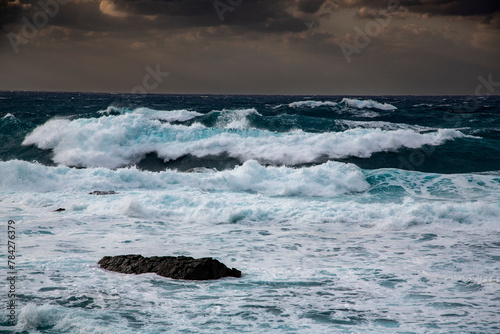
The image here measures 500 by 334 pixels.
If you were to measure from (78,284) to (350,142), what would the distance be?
18462mm

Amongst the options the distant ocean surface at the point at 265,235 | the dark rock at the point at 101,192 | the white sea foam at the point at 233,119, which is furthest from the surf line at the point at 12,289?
the white sea foam at the point at 233,119

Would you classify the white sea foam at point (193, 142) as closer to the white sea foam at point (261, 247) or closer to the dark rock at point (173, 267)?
the white sea foam at point (261, 247)

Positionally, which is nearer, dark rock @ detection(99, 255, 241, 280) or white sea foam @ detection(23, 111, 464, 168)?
dark rock @ detection(99, 255, 241, 280)

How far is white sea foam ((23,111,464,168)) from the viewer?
872 inches

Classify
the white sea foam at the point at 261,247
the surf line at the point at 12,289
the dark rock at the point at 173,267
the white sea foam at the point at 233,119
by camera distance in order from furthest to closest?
the white sea foam at the point at 233,119 < the dark rock at the point at 173,267 < the white sea foam at the point at 261,247 < the surf line at the point at 12,289

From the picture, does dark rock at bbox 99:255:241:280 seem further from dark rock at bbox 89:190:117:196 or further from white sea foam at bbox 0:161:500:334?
dark rock at bbox 89:190:117:196

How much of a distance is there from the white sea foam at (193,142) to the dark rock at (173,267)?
14.3 meters

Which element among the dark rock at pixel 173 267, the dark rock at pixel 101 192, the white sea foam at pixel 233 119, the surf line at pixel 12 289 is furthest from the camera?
the white sea foam at pixel 233 119

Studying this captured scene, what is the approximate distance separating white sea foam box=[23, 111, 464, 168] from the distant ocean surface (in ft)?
0.34

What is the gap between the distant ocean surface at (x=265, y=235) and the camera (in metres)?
5.54

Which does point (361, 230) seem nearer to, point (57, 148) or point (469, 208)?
point (469, 208)

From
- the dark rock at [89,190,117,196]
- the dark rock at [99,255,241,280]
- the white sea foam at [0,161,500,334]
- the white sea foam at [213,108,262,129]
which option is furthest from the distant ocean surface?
the white sea foam at [213,108,262,129]

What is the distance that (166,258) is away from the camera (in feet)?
24.0

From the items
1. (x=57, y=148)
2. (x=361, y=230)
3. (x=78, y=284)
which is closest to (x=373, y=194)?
(x=361, y=230)
